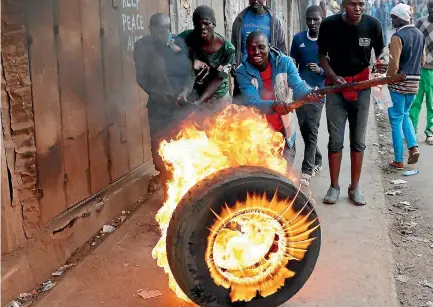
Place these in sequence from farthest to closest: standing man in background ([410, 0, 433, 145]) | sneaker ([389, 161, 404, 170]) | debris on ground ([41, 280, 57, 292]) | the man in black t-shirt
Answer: standing man in background ([410, 0, 433, 145]) < sneaker ([389, 161, 404, 170]) < the man in black t-shirt < debris on ground ([41, 280, 57, 292])

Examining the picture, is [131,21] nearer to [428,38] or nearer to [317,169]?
[317,169]

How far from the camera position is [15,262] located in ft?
11.9

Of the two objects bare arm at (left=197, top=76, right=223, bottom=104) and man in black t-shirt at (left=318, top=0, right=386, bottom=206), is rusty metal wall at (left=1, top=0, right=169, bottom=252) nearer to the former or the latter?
bare arm at (left=197, top=76, right=223, bottom=104)

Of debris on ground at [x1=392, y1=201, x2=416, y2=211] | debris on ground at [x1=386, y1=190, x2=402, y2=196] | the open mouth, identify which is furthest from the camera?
debris on ground at [x1=386, y1=190, x2=402, y2=196]

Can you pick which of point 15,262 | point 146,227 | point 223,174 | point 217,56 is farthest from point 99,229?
point 223,174

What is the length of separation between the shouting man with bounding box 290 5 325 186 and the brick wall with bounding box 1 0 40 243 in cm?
328

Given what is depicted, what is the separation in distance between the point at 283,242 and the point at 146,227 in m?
2.15

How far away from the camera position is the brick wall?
3.48 m

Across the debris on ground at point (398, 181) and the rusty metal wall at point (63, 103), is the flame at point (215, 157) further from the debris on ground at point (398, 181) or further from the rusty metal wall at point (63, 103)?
the debris on ground at point (398, 181)

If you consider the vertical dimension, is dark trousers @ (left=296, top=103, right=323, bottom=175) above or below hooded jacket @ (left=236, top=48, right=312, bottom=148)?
below

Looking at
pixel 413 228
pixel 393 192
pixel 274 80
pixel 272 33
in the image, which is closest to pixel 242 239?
pixel 274 80

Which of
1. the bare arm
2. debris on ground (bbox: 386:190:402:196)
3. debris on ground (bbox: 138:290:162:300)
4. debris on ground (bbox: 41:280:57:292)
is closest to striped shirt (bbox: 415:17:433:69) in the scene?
debris on ground (bbox: 386:190:402:196)

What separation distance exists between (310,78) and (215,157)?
131 inches

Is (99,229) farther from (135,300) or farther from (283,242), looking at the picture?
(283,242)
